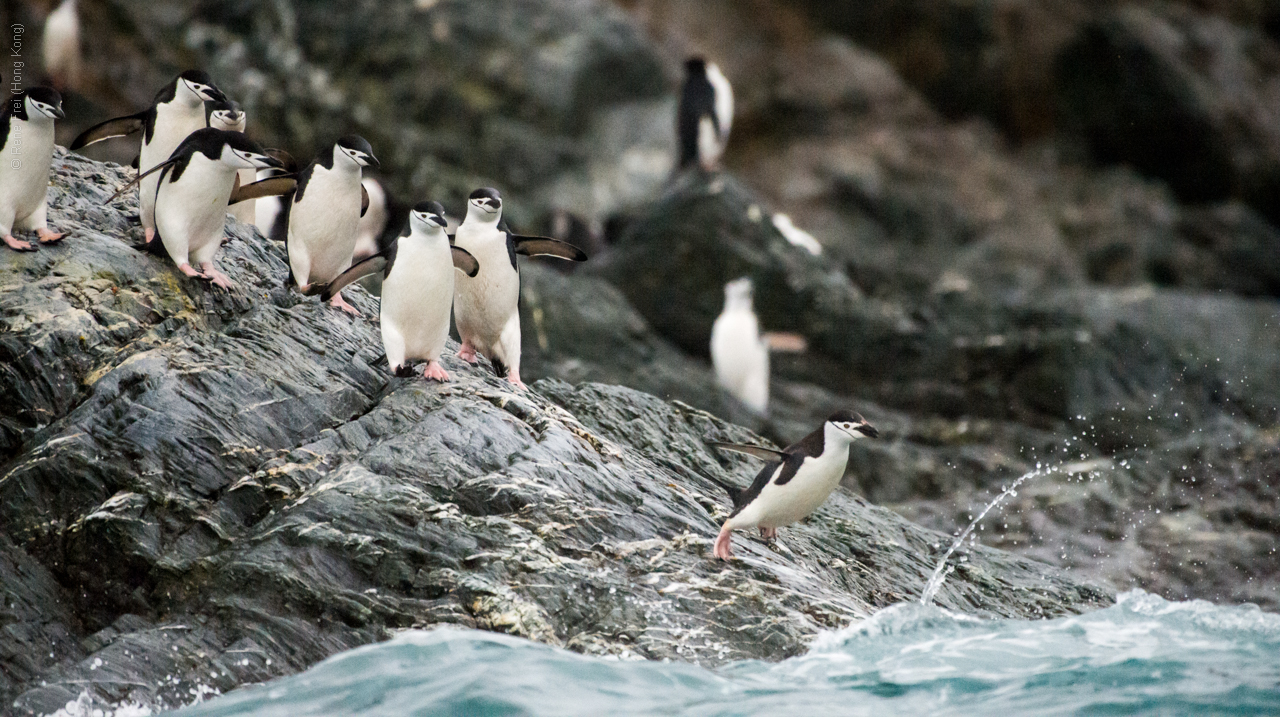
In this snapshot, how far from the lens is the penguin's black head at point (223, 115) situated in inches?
244

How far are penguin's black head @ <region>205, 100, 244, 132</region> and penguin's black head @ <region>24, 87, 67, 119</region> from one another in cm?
78

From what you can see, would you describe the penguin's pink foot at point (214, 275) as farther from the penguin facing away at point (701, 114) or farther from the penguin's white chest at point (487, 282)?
the penguin facing away at point (701, 114)

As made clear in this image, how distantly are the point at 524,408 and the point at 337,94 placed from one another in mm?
13034

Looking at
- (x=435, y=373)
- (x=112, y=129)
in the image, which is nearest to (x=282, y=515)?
(x=435, y=373)

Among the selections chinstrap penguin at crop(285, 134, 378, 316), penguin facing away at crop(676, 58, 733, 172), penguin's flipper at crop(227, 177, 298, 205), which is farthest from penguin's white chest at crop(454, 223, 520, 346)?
penguin facing away at crop(676, 58, 733, 172)

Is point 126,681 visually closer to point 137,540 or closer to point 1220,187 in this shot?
point 137,540

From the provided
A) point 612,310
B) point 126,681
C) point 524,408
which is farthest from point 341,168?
point 612,310

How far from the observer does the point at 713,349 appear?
10828mm

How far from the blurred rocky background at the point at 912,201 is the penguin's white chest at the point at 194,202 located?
345 cm

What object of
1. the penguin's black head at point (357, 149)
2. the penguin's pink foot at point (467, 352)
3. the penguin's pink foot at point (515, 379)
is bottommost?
the penguin's pink foot at point (467, 352)

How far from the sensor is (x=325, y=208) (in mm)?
5941

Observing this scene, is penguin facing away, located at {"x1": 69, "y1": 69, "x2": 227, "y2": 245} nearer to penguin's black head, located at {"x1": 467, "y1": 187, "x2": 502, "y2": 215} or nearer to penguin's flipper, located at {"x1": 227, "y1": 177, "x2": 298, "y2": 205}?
penguin's flipper, located at {"x1": 227, "y1": 177, "x2": 298, "y2": 205}

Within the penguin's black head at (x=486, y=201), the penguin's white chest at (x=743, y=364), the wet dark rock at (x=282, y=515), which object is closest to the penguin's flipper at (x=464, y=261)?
the penguin's black head at (x=486, y=201)

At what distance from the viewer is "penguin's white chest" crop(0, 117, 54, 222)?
5266 mm
